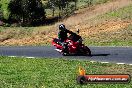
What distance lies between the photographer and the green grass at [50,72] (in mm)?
14938

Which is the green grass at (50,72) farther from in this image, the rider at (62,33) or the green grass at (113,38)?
the green grass at (113,38)

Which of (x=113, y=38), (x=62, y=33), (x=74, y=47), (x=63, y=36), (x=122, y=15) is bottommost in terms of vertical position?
(x=113, y=38)

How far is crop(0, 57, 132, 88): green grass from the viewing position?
1494 centimetres

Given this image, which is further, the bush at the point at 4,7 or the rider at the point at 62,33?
the bush at the point at 4,7

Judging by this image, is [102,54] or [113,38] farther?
[113,38]

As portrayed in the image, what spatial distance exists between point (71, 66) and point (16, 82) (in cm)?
559

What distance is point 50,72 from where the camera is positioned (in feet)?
60.9

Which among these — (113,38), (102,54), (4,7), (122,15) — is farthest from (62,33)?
(4,7)

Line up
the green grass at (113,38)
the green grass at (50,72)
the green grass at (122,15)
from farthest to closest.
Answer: the green grass at (122,15) → the green grass at (113,38) → the green grass at (50,72)

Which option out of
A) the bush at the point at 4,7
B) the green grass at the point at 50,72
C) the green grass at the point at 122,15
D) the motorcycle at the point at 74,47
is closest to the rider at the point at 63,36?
the motorcycle at the point at 74,47

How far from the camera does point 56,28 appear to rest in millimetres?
48531

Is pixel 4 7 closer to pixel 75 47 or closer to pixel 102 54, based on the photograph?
pixel 75 47

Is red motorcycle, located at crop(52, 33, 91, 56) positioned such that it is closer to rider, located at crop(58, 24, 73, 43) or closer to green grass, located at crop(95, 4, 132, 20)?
rider, located at crop(58, 24, 73, 43)

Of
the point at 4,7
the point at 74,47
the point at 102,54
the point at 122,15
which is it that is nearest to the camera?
the point at 102,54
